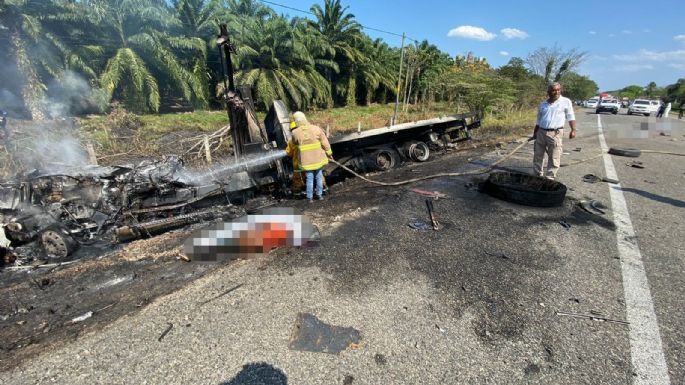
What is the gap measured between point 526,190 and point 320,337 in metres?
3.92

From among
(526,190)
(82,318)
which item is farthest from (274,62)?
(82,318)

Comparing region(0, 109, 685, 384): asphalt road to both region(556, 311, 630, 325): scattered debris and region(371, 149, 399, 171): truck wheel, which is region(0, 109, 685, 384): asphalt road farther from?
region(371, 149, 399, 171): truck wheel

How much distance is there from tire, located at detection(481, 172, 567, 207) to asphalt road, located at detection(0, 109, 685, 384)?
297 millimetres

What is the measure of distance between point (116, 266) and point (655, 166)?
1108 cm

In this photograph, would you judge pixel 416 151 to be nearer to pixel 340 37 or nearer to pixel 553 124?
pixel 553 124

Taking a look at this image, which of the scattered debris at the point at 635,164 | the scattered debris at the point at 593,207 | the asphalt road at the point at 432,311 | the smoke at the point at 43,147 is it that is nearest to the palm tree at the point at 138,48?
the smoke at the point at 43,147

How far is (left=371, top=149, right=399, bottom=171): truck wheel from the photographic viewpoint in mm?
8297

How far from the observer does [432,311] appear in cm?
264

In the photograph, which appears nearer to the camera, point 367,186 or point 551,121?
point 551,121

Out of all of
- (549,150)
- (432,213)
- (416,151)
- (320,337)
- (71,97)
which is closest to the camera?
(320,337)

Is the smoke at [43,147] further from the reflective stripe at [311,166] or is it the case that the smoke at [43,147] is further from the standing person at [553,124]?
the standing person at [553,124]

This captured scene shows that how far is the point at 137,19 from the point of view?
16969 millimetres

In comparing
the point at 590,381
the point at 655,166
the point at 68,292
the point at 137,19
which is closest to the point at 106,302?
the point at 68,292

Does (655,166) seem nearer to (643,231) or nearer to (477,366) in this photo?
(643,231)
